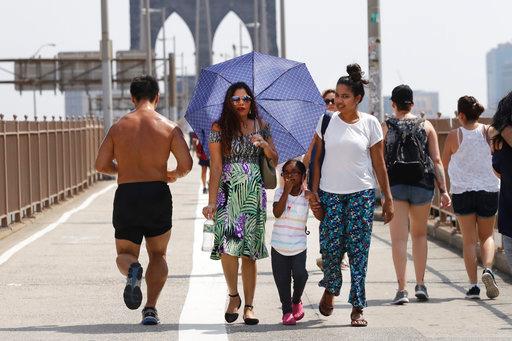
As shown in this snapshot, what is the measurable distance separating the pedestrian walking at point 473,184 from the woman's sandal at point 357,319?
2196 mm

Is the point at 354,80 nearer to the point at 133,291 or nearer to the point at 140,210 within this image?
the point at 140,210

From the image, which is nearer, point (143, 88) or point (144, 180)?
point (144, 180)

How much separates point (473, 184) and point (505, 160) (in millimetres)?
3063

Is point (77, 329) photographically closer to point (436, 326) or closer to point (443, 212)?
point (436, 326)

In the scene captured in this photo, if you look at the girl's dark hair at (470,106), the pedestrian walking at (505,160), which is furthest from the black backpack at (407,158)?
the pedestrian walking at (505,160)

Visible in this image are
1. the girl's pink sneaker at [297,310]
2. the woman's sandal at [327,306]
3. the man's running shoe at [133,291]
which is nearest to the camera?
the man's running shoe at [133,291]

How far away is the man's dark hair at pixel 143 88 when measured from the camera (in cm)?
1042

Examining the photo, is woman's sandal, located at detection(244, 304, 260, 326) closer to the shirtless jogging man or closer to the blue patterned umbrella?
the shirtless jogging man

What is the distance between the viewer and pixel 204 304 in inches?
454

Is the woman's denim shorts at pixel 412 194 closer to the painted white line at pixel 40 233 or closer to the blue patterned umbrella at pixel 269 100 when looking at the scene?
the blue patterned umbrella at pixel 269 100

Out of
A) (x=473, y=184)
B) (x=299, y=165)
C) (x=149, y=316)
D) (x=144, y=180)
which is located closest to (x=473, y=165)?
(x=473, y=184)

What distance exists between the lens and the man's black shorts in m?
10.2

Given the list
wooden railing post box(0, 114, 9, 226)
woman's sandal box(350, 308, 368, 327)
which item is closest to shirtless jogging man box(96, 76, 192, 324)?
woman's sandal box(350, 308, 368, 327)

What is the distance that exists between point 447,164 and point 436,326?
2.76 m
